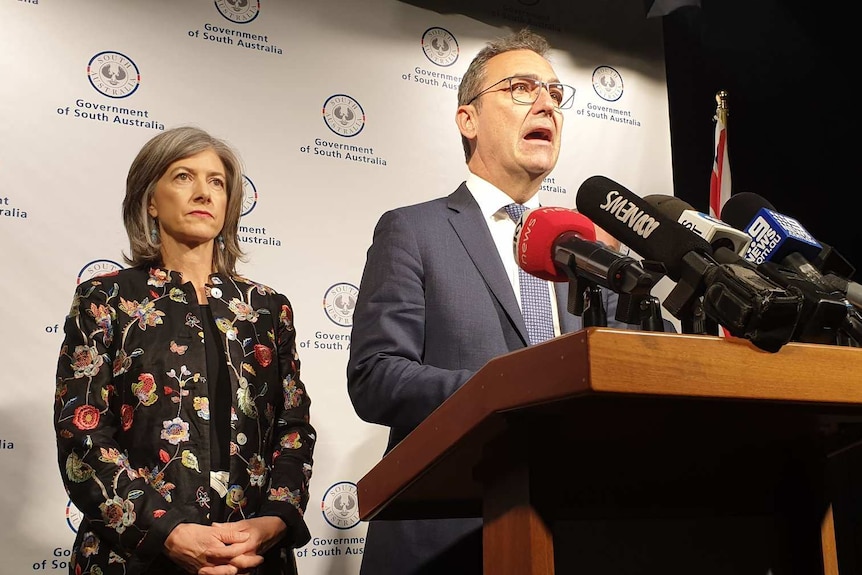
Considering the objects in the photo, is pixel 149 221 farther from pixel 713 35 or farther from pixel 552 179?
pixel 713 35

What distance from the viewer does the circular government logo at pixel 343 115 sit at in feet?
10.5

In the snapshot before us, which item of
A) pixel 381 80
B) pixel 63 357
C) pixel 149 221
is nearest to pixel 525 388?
pixel 63 357

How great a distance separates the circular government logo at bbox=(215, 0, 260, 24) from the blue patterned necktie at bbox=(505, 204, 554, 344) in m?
1.75

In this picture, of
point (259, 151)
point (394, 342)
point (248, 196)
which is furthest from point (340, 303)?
point (394, 342)

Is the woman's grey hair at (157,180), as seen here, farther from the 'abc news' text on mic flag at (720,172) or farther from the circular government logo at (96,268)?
the 'abc news' text on mic flag at (720,172)

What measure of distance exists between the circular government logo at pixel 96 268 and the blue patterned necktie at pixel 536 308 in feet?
4.62

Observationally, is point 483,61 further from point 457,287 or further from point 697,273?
point 697,273

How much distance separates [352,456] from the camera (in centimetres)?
293

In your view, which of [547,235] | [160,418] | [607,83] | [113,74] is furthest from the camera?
[607,83]

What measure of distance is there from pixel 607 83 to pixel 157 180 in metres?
2.17

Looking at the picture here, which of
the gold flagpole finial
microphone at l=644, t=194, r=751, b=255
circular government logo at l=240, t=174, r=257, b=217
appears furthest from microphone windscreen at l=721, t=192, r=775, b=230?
the gold flagpole finial

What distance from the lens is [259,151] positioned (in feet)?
9.96

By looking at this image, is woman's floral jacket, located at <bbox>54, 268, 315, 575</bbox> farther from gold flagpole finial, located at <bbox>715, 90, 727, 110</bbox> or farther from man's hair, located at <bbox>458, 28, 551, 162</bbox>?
gold flagpole finial, located at <bbox>715, 90, 727, 110</bbox>

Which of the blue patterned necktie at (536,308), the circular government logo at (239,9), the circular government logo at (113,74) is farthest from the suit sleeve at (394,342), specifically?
the circular government logo at (239,9)
